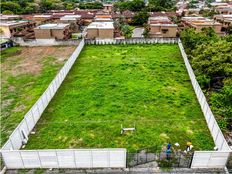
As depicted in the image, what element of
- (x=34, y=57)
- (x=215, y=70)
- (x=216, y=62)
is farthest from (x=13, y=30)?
(x=215, y=70)

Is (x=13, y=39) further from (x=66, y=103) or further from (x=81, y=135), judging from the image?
(x=81, y=135)

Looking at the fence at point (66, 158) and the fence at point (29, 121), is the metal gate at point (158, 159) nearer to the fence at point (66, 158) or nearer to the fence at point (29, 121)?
the fence at point (66, 158)

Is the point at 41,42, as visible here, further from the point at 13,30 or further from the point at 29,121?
the point at 29,121

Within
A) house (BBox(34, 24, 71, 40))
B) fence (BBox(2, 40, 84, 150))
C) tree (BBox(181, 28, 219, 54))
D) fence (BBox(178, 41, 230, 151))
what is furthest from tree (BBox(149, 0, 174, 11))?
fence (BBox(2, 40, 84, 150))

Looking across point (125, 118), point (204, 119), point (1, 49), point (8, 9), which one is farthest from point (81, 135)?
point (8, 9)

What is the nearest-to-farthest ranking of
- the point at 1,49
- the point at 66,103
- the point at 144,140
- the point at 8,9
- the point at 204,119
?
1. the point at 144,140
2. the point at 204,119
3. the point at 66,103
4. the point at 1,49
5. the point at 8,9

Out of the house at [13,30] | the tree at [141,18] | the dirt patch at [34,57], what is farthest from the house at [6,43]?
the tree at [141,18]

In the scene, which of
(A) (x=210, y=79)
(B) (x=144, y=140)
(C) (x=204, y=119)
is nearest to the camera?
(B) (x=144, y=140)

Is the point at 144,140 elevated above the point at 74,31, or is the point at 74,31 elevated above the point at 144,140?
the point at 74,31
